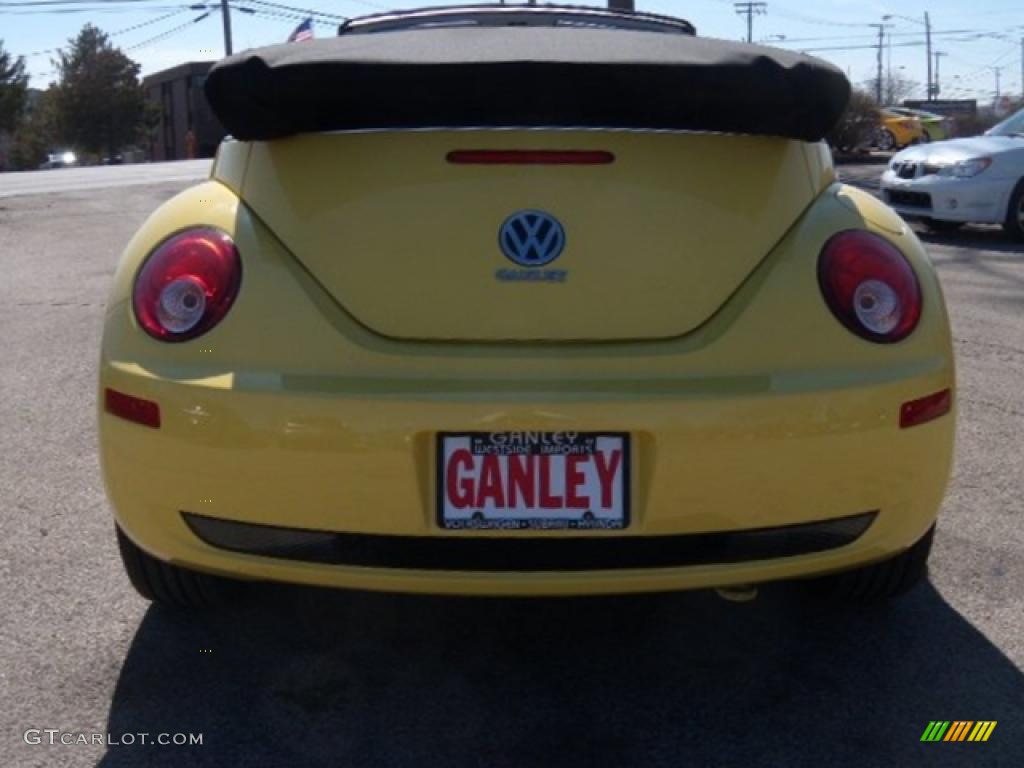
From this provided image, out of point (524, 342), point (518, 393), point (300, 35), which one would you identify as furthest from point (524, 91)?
point (300, 35)

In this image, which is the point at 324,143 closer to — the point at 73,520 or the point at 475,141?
the point at 475,141

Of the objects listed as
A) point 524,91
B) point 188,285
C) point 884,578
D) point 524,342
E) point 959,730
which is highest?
point 524,91

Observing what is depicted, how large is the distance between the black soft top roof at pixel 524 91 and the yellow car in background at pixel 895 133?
30.5m

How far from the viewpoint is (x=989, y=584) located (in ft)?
11.3

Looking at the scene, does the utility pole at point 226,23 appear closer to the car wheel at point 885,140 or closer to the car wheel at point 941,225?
the car wheel at point 885,140

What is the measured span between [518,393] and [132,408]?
2.54ft

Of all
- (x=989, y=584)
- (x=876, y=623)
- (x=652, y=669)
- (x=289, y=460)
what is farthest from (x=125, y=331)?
(x=989, y=584)

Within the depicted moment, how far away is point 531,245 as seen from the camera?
258cm

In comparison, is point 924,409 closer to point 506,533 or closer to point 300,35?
point 506,533

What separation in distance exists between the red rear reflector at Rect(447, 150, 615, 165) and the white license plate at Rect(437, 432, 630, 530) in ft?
1.86

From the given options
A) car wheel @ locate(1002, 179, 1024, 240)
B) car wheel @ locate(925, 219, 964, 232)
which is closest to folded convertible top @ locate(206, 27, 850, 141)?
car wheel @ locate(1002, 179, 1024, 240)

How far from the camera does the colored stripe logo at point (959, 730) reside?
2.64m

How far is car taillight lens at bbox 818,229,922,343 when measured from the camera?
2646 millimetres

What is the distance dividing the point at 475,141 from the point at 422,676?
3.81ft
